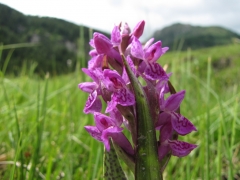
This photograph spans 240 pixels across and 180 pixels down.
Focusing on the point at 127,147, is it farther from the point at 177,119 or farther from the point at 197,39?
the point at 197,39

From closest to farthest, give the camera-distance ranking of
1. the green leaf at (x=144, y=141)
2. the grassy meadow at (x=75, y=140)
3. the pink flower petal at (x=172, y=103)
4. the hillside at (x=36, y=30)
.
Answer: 1. the green leaf at (x=144, y=141)
2. the pink flower petal at (x=172, y=103)
3. the hillside at (x=36, y=30)
4. the grassy meadow at (x=75, y=140)

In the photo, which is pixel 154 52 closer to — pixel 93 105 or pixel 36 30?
pixel 93 105

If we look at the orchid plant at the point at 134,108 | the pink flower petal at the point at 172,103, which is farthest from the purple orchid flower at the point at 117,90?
the pink flower petal at the point at 172,103

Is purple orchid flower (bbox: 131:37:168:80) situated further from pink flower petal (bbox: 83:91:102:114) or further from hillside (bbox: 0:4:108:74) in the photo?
hillside (bbox: 0:4:108:74)

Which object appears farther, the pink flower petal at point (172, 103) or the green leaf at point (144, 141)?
the pink flower petal at point (172, 103)

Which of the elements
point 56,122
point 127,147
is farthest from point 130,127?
point 56,122

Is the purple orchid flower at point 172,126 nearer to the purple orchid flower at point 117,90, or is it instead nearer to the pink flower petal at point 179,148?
the pink flower petal at point 179,148

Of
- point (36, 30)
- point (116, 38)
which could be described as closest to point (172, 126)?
point (116, 38)

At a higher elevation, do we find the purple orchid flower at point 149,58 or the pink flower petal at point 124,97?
the purple orchid flower at point 149,58
